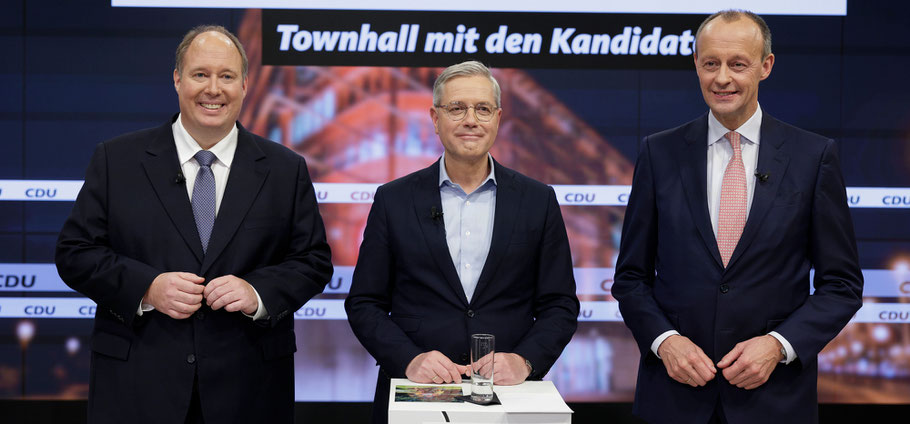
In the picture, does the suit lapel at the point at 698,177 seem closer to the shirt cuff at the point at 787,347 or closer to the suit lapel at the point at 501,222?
the shirt cuff at the point at 787,347

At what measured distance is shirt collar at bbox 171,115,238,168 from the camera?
288 cm

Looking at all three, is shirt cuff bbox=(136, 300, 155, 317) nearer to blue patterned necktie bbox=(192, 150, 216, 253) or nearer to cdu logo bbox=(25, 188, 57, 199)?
blue patterned necktie bbox=(192, 150, 216, 253)

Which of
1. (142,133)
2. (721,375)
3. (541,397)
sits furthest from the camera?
(142,133)

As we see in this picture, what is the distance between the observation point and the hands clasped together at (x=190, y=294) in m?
2.60

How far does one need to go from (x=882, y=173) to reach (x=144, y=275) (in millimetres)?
4551

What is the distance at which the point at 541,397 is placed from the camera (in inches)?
90.3

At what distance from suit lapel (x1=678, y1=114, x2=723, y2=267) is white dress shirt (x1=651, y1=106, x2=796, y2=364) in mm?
28

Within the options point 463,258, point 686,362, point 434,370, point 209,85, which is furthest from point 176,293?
point 686,362

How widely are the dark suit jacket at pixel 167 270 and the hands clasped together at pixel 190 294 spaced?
6 centimetres

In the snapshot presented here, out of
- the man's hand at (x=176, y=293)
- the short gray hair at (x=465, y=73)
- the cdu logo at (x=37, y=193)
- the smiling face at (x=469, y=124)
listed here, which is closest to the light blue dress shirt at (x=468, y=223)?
the smiling face at (x=469, y=124)

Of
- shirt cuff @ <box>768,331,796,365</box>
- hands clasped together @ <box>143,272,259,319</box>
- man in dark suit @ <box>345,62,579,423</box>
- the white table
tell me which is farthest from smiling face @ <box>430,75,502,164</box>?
shirt cuff @ <box>768,331,796,365</box>

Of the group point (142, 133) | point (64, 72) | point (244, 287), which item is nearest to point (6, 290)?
point (64, 72)

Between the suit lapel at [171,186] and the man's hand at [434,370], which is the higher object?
the suit lapel at [171,186]

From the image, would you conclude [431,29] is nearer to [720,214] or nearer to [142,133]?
[142,133]
